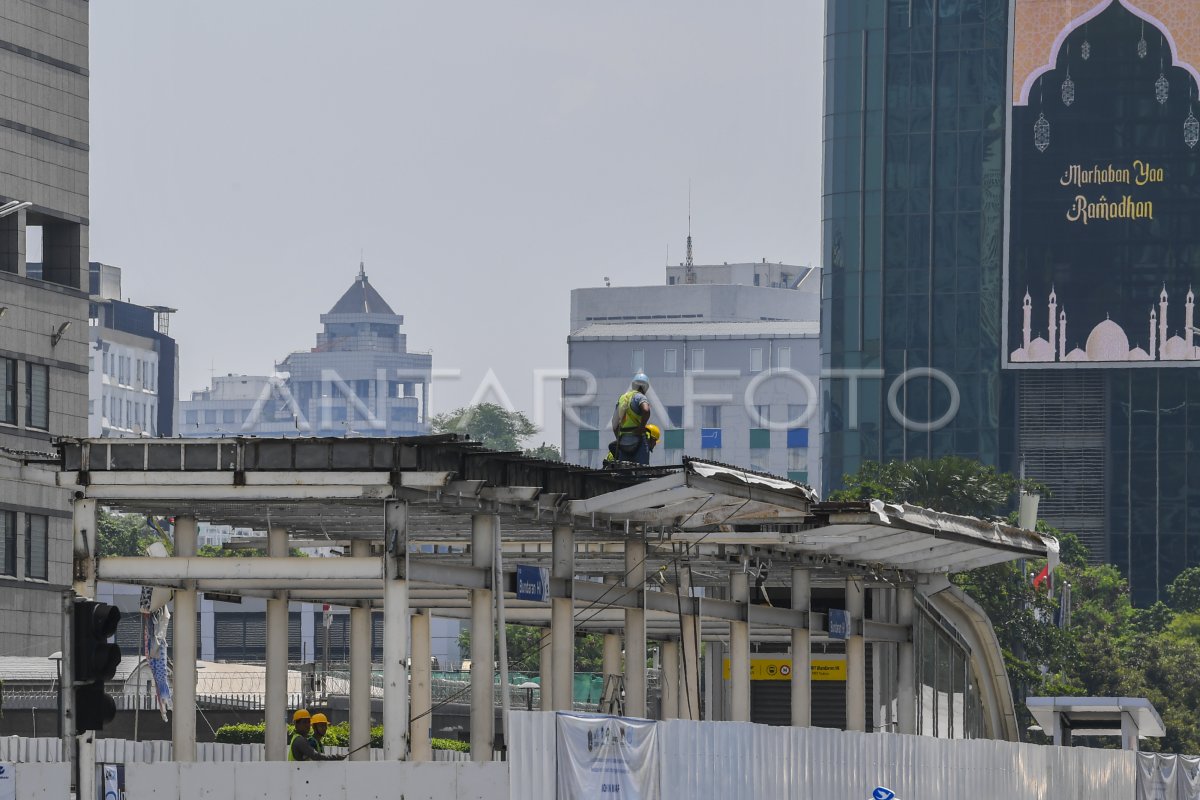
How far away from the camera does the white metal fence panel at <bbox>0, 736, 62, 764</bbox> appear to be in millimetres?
39906

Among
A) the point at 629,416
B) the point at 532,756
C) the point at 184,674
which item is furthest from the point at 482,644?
the point at 532,756

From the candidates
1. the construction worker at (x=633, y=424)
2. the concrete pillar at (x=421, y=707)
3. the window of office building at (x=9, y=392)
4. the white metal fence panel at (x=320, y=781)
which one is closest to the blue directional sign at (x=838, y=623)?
the construction worker at (x=633, y=424)

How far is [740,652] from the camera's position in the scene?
124 feet

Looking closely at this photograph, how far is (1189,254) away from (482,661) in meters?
122

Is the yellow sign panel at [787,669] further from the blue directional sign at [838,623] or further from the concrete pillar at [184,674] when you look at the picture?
the concrete pillar at [184,674]

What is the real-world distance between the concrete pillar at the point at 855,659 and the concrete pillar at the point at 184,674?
1386 centimetres

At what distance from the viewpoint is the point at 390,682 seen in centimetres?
2708

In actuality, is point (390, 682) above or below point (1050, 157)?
below

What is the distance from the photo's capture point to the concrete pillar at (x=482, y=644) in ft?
96.3

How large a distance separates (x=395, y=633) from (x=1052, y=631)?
79.1 meters

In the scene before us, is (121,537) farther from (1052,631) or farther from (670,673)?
(670,673)

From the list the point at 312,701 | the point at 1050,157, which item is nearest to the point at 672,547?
the point at 312,701

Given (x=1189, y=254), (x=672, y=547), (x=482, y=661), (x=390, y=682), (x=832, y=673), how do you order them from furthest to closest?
(x=1189, y=254), (x=832, y=673), (x=672, y=547), (x=482, y=661), (x=390, y=682)

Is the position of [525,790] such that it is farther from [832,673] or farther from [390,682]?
[832,673]
